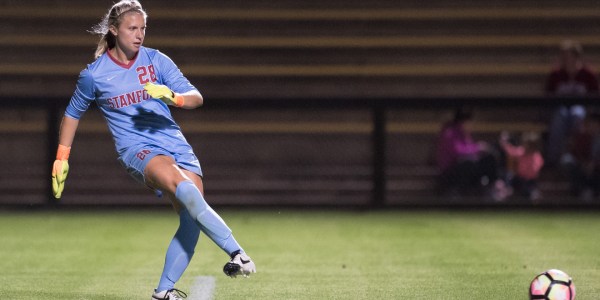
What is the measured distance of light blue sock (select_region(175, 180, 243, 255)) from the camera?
208 inches

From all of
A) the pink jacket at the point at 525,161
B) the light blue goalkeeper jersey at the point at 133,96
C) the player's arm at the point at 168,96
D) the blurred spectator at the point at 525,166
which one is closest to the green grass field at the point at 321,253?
the blurred spectator at the point at 525,166

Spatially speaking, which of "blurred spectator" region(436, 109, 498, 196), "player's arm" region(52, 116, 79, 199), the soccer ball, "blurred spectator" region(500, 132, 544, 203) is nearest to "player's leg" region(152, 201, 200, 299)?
"player's arm" region(52, 116, 79, 199)

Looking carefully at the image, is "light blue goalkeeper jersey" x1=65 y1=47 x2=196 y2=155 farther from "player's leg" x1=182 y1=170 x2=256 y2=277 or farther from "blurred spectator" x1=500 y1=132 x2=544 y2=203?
"blurred spectator" x1=500 y1=132 x2=544 y2=203

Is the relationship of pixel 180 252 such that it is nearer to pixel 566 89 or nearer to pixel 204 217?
pixel 204 217

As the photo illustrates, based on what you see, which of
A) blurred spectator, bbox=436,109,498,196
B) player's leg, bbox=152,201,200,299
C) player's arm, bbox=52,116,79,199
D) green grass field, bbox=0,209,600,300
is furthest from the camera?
blurred spectator, bbox=436,109,498,196

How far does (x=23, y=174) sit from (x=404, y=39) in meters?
5.64

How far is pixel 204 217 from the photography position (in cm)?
530

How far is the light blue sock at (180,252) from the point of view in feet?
18.6

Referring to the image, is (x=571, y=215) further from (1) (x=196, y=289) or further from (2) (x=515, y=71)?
(1) (x=196, y=289)

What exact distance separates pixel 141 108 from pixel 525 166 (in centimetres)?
738

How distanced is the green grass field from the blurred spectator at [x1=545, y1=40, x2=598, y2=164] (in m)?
1.00

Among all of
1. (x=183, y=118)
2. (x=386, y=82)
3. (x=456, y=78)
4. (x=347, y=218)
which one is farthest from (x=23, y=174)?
(x=456, y=78)

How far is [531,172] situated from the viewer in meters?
12.2

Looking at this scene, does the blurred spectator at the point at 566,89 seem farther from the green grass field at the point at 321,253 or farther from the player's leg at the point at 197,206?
the player's leg at the point at 197,206
